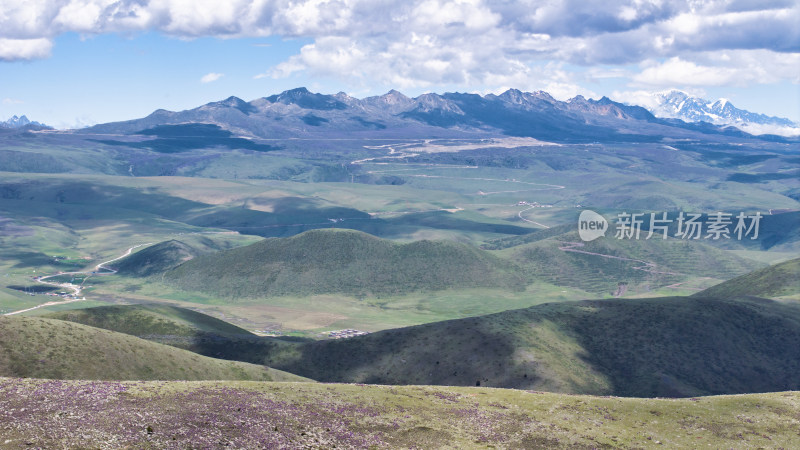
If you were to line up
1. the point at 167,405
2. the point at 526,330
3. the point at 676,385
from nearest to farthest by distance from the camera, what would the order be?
1. the point at 167,405
2. the point at 676,385
3. the point at 526,330

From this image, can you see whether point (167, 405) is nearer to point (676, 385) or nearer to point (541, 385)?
point (541, 385)

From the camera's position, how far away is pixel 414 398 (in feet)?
314

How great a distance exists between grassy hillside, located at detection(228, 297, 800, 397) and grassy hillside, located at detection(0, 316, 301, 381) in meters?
38.8

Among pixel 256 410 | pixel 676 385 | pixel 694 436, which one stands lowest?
pixel 676 385

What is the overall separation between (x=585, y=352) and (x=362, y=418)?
323 feet

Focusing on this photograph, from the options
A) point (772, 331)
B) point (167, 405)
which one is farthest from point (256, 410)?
point (772, 331)

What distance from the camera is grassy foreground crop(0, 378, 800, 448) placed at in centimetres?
7175

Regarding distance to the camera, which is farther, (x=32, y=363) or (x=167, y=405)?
(x=32, y=363)

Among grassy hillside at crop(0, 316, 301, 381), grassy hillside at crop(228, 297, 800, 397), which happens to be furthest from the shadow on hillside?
grassy hillside at crop(0, 316, 301, 381)

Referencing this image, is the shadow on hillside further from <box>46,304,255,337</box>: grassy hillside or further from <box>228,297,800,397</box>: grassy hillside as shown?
<box>46,304,255,337</box>: grassy hillside

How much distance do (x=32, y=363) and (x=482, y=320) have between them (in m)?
99.1

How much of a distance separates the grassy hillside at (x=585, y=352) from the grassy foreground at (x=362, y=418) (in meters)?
51.1

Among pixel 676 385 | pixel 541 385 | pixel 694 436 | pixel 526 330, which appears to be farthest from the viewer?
pixel 526 330

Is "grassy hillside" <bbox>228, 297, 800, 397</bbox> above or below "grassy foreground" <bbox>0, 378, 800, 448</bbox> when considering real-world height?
below
